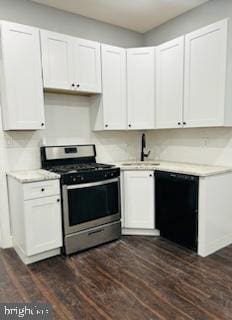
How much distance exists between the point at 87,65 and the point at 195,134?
165 cm

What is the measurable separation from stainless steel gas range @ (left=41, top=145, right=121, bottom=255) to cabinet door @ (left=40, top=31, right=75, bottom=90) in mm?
775

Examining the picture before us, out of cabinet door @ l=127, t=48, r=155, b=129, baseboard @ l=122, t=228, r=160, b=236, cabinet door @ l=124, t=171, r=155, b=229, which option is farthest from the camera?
cabinet door @ l=127, t=48, r=155, b=129

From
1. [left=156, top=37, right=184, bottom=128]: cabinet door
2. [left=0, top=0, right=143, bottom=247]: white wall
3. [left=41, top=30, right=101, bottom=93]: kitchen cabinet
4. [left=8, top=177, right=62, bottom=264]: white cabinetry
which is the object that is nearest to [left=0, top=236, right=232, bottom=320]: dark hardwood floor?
[left=8, top=177, right=62, bottom=264]: white cabinetry

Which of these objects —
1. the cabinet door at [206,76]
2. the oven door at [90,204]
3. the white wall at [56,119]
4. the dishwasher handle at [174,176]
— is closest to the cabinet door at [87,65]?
the white wall at [56,119]

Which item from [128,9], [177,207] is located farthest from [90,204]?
[128,9]

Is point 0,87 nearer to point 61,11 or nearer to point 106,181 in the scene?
point 61,11

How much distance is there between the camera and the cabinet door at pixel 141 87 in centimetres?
325

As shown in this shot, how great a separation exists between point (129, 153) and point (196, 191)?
1.54 m

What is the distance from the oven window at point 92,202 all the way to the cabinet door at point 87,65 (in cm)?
123

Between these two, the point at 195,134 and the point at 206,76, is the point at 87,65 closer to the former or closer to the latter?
the point at 206,76

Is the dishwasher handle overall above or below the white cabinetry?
above

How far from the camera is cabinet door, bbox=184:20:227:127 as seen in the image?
2.54 meters

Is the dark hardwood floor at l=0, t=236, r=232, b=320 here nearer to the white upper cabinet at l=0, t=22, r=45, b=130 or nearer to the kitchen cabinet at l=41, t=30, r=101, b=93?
the white upper cabinet at l=0, t=22, r=45, b=130

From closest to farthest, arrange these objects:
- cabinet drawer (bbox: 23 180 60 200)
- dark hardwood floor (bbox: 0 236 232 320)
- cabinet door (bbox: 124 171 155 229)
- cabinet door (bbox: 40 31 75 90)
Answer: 1. dark hardwood floor (bbox: 0 236 232 320)
2. cabinet drawer (bbox: 23 180 60 200)
3. cabinet door (bbox: 40 31 75 90)
4. cabinet door (bbox: 124 171 155 229)
